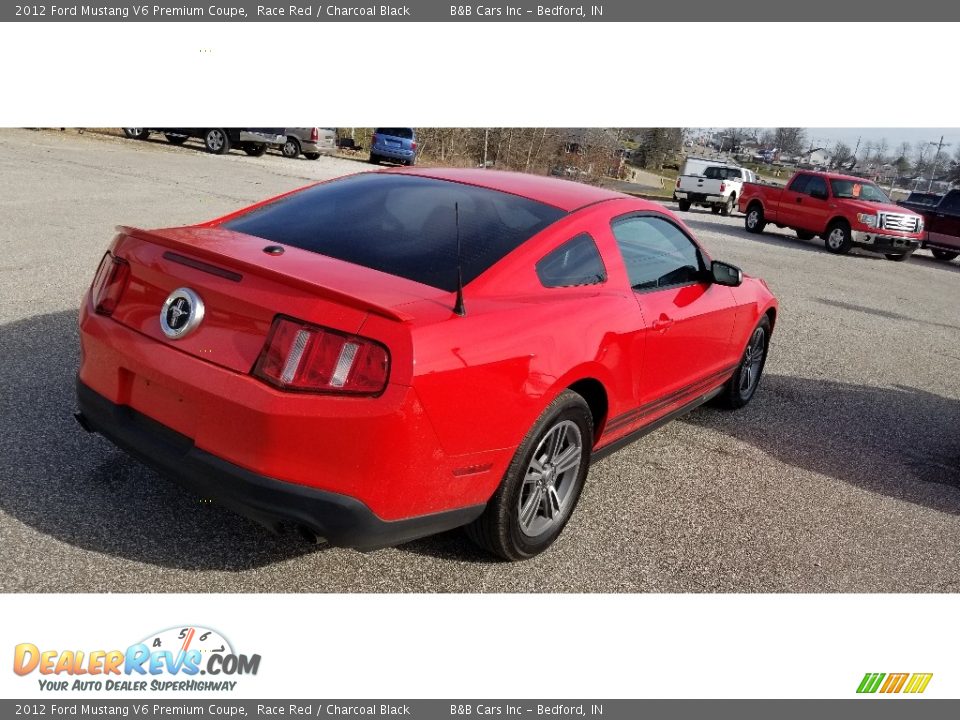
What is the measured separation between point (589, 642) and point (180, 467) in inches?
63.6

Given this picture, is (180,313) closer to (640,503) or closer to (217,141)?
(640,503)

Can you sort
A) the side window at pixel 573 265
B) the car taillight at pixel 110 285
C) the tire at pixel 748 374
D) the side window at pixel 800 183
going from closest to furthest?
the car taillight at pixel 110 285 < the side window at pixel 573 265 < the tire at pixel 748 374 < the side window at pixel 800 183

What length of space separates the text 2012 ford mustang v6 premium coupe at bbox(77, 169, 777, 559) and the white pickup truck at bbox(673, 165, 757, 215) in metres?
26.2

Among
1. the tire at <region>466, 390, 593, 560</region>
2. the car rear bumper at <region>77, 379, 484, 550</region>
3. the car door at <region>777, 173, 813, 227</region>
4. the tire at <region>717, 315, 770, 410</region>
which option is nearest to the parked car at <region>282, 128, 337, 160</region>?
the car door at <region>777, 173, 813, 227</region>

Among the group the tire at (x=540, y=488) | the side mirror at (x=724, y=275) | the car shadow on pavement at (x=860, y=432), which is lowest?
the car shadow on pavement at (x=860, y=432)

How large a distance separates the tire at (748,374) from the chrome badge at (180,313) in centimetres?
382

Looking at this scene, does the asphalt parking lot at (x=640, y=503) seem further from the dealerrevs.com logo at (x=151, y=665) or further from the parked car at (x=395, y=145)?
the parked car at (x=395, y=145)

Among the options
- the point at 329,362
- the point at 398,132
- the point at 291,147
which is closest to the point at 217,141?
the point at 291,147

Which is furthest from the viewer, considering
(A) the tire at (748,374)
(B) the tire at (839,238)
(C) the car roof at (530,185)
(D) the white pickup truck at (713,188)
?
(D) the white pickup truck at (713,188)

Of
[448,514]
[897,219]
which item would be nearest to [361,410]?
[448,514]

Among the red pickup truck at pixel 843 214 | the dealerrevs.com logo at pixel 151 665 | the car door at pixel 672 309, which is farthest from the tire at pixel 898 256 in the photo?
the dealerrevs.com logo at pixel 151 665

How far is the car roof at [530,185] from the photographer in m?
3.93

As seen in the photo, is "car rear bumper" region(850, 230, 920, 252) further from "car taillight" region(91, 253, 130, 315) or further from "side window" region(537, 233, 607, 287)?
"car taillight" region(91, 253, 130, 315)

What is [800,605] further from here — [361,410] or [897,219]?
[897,219]
